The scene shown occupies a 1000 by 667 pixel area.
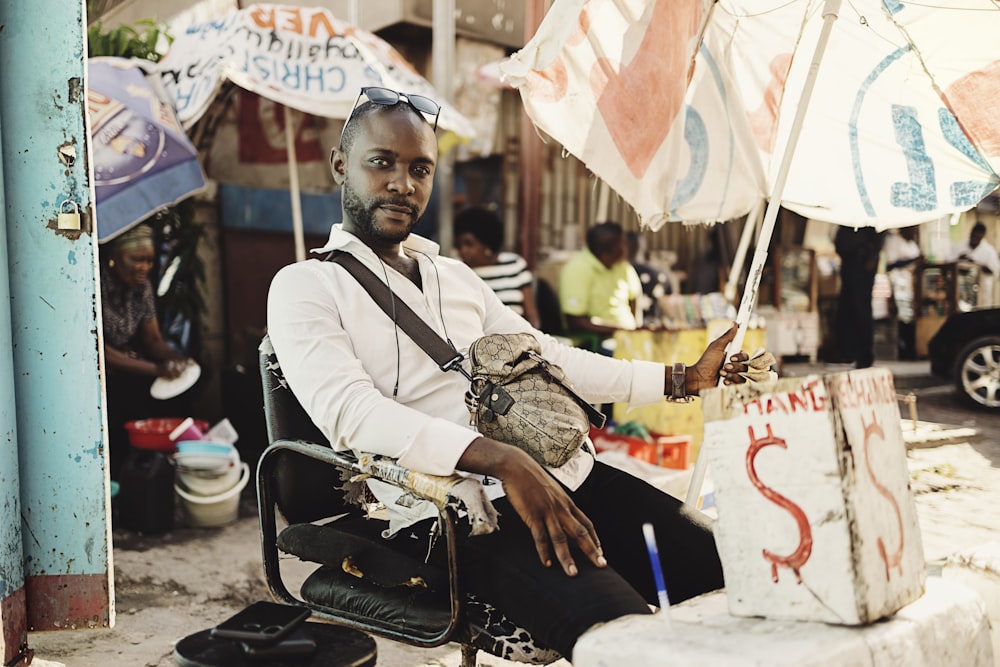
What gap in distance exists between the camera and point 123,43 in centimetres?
521

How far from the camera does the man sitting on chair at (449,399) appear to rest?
1.58 metres

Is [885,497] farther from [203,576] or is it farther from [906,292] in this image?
[906,292]

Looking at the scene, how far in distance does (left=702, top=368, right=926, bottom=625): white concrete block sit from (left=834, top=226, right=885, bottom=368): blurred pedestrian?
7.18m

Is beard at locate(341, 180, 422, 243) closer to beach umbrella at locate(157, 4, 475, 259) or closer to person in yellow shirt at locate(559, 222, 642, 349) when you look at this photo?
beach umbrella at locate(157, 4, 475, 259)

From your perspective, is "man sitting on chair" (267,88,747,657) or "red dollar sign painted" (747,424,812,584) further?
"man sitting on chair" (267,88,747,657)

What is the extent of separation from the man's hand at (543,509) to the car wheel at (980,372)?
7.36m

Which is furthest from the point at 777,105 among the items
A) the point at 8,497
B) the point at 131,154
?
the point at 131,154

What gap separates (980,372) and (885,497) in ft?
24.3

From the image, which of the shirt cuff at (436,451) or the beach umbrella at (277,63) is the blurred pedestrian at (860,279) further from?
the shirt cuff at (436,451)

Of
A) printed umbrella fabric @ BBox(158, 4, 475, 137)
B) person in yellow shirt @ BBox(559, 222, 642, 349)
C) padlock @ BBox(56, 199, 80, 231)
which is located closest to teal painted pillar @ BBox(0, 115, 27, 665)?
padlock @ BBox(56, 199, 80, 231)

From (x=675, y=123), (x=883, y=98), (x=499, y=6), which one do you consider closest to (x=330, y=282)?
(x=675, y=123)

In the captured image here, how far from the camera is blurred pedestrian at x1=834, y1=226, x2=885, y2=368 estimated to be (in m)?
7.98

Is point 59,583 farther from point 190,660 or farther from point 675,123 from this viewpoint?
point 675,123

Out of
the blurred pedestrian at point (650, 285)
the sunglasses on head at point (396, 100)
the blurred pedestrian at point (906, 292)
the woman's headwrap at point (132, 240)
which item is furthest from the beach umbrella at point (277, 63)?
the blurred pedestrian at point (906, 292)
